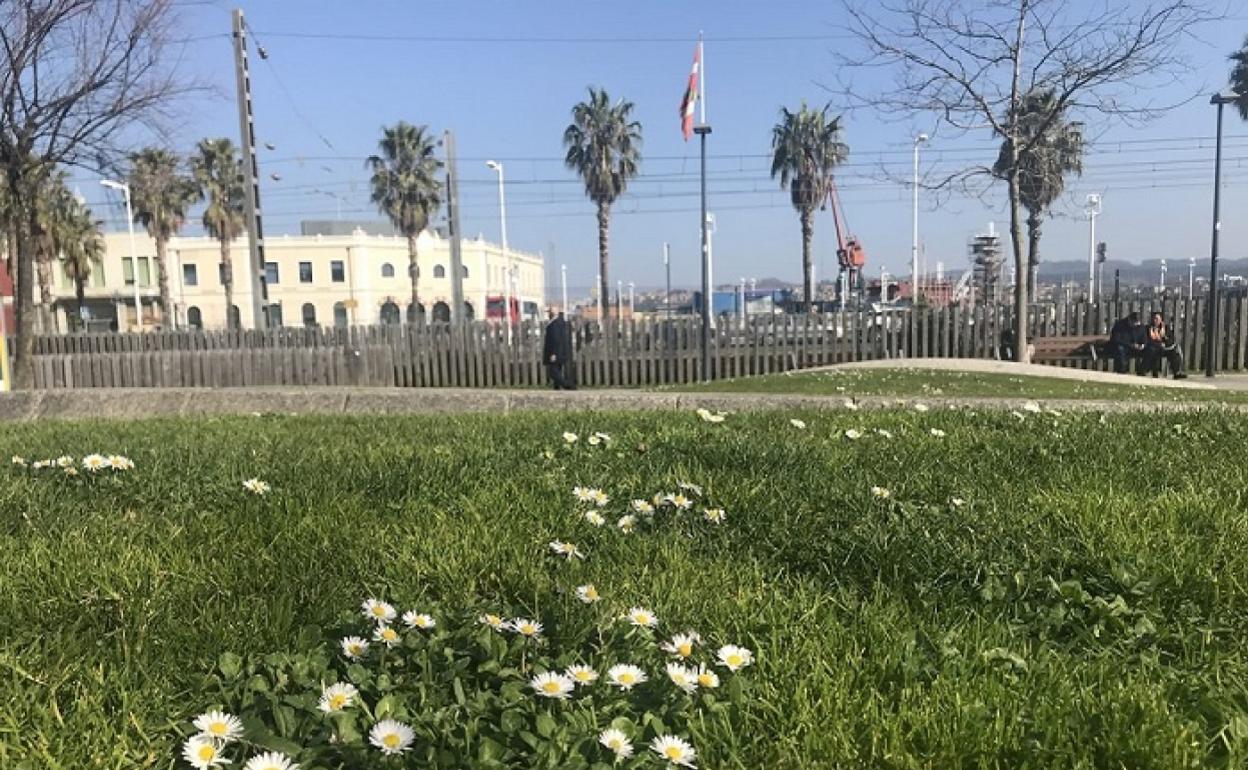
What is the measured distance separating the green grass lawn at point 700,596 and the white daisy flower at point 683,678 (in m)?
0.05

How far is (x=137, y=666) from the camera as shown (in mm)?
1997

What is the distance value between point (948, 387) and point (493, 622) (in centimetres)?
1053

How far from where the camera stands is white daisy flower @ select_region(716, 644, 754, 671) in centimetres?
203

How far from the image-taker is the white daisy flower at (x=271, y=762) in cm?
154

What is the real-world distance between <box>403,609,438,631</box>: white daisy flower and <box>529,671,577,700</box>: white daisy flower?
0.33 m

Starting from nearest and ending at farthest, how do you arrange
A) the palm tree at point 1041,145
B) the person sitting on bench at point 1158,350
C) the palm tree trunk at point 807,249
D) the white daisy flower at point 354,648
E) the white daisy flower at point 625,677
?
the white daisy flower at point 625,677
the white daisy flower at point 354,648
the palm tree at point 1041,145
the person sitting on bench at point 1158,350
the palm tree trunk at point 807,249

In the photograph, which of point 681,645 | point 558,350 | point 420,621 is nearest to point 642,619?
point 681,645

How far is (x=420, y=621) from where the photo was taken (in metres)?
2.10

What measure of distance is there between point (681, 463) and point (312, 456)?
81.4 inches

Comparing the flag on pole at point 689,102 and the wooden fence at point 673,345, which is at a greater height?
the flag on pole at point 689,102

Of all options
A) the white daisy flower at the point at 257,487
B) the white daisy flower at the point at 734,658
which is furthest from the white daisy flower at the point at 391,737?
the white daisy flower at the point at 257,487

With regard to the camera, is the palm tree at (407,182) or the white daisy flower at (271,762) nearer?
the white daisy flower at (271,762)

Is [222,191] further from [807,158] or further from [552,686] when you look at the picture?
[552,686]

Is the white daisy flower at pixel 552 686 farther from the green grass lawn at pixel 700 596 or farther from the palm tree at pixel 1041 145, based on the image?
the palm tree at pixel 1041 145
